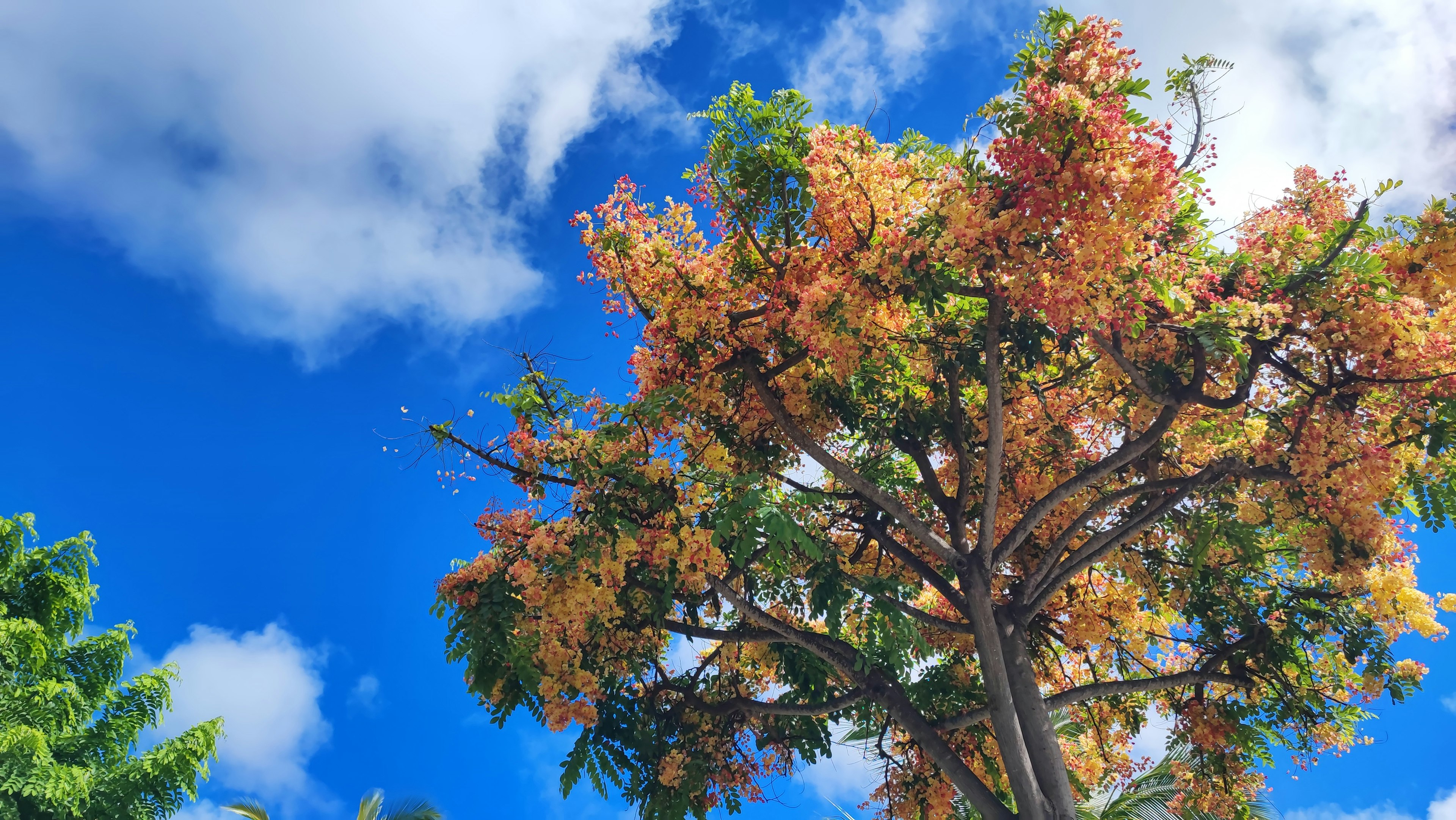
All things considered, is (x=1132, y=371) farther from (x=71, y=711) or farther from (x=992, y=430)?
(x=71, y=711)

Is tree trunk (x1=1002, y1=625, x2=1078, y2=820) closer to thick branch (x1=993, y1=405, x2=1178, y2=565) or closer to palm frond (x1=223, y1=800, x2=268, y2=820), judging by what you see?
thick branch (x1=993, y1=405, x2=1178, y2=565)

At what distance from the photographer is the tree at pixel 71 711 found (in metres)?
11.0

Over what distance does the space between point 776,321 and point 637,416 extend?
167 cm

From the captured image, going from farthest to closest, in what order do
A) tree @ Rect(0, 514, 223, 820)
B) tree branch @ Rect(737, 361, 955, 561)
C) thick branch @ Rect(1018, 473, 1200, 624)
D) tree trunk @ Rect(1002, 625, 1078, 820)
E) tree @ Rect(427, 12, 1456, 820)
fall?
tree @ Rect(0, 514, 223, 820) → tree branch @ Rect(737, 361, 955, 561) → thick branch @ Rect(1018, 473, 1200, 624) → tree trunk @ Rect(1002, 625, 1078, 820) → tree @ Rect(427, 12, 1456, 820)

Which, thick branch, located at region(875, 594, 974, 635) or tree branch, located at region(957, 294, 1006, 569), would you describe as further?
thick branch, located at region(875, 594, 974, 635)

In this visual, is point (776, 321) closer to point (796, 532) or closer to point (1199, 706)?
point (796, 532)


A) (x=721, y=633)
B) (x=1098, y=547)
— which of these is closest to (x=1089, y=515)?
(x=1098, y=547)

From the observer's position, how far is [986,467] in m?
8.70

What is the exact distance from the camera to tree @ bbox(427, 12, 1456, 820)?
22.3 ft

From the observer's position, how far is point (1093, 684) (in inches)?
361

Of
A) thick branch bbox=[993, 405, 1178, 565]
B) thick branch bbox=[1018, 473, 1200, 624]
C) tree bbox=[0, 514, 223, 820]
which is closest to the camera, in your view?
thick branch bbox=[993, 405, 1178, 565]

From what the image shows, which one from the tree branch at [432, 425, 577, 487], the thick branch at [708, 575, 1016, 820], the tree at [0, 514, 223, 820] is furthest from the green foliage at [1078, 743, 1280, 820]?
the tree at [0, 514, 223, 820]

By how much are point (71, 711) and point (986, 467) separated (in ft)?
44.2

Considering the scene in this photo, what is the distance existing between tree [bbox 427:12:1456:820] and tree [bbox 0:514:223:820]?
7450 millimetres
